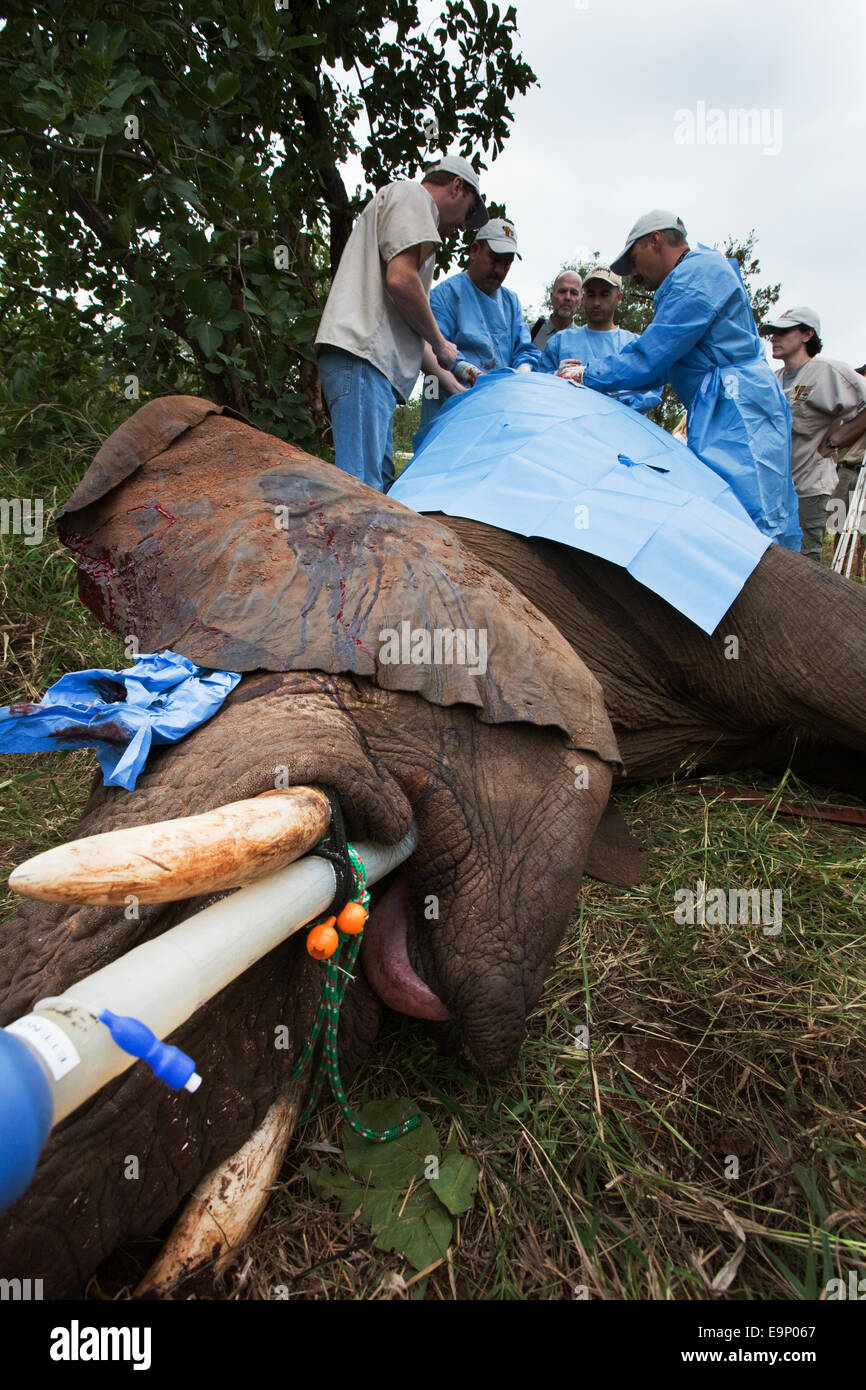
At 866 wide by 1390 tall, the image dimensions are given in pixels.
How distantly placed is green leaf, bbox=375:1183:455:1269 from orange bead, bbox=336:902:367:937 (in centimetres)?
69

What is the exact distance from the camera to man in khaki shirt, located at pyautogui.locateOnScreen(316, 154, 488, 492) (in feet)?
14.0

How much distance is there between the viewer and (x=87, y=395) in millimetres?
5027

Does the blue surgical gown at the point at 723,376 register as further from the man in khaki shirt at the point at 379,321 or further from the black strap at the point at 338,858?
the black strap at the point at 338,858

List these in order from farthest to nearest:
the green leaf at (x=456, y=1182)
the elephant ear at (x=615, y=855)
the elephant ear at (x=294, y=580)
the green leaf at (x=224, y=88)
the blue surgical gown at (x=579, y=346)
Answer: the blue surgical gown at (x=579, y=346) → the green leaf at (x=224, y=88) → the elephant ear at (x=615, y=855) → the elephant ear at (x=294, y=580) → the green leaf at (x=456, y=1182)

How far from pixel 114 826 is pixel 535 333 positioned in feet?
Result: 19.9

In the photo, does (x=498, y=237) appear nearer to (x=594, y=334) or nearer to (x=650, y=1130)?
(x=594, y=334)

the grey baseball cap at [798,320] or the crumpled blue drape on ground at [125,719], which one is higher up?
the grey baseball cap at [798,320]

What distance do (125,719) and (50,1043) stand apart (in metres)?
0.69

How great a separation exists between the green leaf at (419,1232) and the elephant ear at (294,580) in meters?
1.00

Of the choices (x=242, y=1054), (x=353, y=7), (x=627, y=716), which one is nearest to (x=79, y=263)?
(x=353, y=7)

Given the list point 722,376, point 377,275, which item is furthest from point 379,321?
point 722,376

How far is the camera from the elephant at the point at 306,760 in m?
1.35

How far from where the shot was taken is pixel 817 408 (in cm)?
701

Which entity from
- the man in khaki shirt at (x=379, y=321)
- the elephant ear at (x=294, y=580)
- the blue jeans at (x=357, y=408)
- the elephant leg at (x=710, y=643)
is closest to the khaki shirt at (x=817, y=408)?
the man in khaki shirt at (x=379, y=321)
